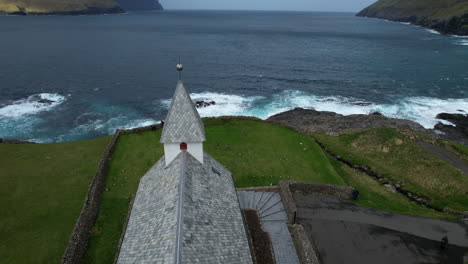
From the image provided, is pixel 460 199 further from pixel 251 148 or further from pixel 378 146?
pixel 251 148

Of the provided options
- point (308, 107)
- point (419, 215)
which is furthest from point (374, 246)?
point (308, 107)

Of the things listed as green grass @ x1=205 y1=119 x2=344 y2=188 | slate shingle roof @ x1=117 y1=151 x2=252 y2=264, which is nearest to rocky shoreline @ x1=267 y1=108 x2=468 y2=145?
green grass @ x1=205 y1=119 x2=344 y2=188

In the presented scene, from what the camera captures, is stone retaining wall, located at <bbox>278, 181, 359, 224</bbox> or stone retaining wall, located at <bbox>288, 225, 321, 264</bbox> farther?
stone retaining wall, located at <bbox>278, 181, 359, 224</bbox>

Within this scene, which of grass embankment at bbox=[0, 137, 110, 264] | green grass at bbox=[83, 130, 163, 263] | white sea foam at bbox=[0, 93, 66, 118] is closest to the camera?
grass embankment at bbox=[0, 137, 110, 264]

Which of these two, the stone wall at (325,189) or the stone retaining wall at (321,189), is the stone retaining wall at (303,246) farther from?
the stone wall at (325,189)

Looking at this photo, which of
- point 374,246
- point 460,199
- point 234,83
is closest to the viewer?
point 374,246

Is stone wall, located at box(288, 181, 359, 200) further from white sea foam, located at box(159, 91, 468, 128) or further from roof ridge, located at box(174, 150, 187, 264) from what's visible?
white sea foam, located at box(159, 91, 468, 128)

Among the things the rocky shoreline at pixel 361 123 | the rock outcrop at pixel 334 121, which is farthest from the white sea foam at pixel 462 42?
the rock outcrop at pixel 334 121
